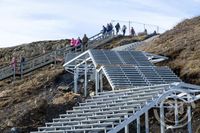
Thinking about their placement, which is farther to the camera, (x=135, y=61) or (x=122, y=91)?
(x=135, y=61)

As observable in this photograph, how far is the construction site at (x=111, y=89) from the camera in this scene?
24219mm

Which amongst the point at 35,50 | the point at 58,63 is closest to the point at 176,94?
the point at 58,63

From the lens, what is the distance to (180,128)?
28500mm

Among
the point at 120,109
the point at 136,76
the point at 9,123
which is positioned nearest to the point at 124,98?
the point at 120,109

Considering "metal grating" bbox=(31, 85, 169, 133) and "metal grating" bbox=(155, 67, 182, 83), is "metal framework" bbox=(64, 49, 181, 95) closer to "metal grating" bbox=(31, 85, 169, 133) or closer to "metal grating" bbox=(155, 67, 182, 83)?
"metal grating" bbox=(155, 67, 182, 83)

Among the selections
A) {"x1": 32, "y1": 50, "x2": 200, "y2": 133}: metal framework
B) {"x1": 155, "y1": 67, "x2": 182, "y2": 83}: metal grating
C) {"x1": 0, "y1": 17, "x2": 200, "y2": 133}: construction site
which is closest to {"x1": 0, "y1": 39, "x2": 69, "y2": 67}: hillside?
{"x1": 0, "y1": 17, "x2": 200, "y2": 133}: construction site

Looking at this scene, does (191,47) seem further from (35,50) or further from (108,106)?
(35,50)

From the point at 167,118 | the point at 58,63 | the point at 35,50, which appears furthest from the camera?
the point at 35,50

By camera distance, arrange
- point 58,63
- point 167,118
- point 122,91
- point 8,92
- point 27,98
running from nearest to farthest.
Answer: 1. point 122,91
2. point 167,118
3. point 27,98
4. point 8,92
5. point 58,63

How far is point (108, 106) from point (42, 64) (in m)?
20.9

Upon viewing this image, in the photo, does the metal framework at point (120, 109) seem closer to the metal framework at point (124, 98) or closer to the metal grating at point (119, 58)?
the metal framework at point (124, 98)

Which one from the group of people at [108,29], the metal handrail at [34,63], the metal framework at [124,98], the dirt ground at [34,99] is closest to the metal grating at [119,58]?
the metal framework at [124,98]

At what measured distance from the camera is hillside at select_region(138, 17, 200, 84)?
34.0m

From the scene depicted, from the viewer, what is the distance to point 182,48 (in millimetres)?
38062
